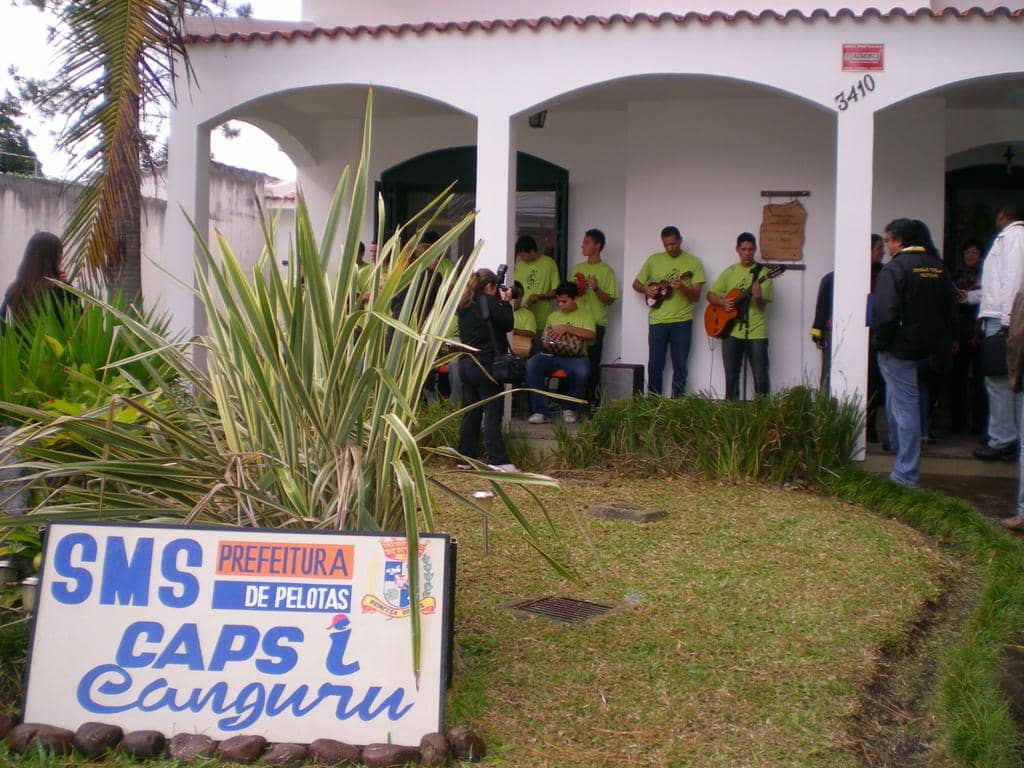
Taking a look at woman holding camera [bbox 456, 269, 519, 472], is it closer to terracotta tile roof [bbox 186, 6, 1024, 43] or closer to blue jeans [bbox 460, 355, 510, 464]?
blue jeans [bbox 460, 355, 510, 464]

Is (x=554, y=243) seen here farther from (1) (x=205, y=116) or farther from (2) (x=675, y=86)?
(1) (x=205, y=116)

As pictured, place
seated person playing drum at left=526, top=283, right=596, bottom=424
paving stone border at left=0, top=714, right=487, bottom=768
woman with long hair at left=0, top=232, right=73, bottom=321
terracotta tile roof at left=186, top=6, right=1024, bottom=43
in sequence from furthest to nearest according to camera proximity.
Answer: seated person playing drum at left=526, top=283, right=596, bottom=424
terracotta tile roof at left=186, top=6, right=1024, bottom=43
woman with long hair at left=0, top=232, right=73, bottom=321
paving stone border at left=0, top=714, right=487, bottom=768

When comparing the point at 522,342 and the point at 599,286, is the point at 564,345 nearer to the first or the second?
the point at 522,342

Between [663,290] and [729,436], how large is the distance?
2757mm

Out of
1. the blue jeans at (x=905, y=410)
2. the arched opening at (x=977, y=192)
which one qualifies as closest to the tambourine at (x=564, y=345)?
the blue jeans at (x=905, y=410)

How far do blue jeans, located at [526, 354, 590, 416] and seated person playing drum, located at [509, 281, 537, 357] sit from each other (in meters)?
0.30

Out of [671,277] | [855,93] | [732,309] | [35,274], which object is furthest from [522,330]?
[35,274]

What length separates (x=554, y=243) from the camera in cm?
Result: 1184

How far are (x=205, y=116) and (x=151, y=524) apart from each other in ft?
22.4

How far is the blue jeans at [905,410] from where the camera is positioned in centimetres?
760

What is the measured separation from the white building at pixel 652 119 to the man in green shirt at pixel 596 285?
0.94ft

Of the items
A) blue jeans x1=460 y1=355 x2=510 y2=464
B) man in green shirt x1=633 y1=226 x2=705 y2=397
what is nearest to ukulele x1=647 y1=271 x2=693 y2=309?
man in green shirt x1=633 y1=226 x2=705 y2=397

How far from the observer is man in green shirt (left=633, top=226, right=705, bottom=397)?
419 inches

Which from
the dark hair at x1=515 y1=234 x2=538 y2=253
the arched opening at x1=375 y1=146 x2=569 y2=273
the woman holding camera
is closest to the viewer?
the woman holding camera
